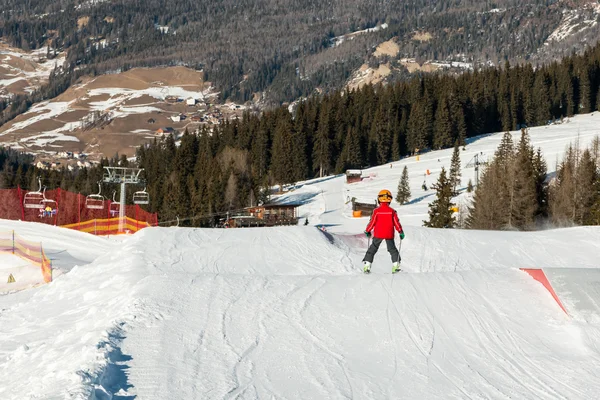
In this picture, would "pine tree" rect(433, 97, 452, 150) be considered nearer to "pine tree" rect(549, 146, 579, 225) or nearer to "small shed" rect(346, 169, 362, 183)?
"small shed" rect(346, 169, 362, 183)

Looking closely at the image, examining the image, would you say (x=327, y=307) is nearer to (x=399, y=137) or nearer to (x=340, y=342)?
(x=340, y=342)

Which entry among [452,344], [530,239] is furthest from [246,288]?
[530,239]

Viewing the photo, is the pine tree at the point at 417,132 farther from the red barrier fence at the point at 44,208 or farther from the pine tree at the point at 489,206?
the red barrier fence at the point at 44,208

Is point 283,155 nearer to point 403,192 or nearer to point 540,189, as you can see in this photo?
point 403,192

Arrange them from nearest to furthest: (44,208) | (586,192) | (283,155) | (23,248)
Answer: (23,248) → (44,208) → (586,192) → (283,155)

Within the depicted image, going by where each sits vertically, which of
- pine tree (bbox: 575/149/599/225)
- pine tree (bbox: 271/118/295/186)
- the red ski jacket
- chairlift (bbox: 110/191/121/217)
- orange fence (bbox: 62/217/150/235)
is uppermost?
pine tree (bbox: 271/118/295/186)

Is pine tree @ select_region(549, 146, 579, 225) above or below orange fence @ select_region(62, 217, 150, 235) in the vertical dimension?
above

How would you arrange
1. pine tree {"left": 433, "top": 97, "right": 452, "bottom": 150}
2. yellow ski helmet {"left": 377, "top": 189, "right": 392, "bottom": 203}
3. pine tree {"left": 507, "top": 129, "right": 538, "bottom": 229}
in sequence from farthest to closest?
1. pine tree {"left": 433, "top": 97, "right": 452, "bottom": 150}
2. pine tree {"left": 507, "top": 129, "right": 538, "bottom": 229}
3. yellow ski helmet {"left": 377, "top": 189, "right": 392, "bottom": 203}

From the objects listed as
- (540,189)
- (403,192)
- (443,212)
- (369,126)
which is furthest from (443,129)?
(443,212)

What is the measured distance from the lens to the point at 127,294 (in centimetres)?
1083

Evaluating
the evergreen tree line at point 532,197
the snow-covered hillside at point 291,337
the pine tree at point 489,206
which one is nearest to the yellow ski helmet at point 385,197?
the snow-covered hillside at point 291,337

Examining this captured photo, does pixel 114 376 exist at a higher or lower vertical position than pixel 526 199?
lower

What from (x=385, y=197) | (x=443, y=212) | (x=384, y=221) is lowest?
(x=384, y=221)

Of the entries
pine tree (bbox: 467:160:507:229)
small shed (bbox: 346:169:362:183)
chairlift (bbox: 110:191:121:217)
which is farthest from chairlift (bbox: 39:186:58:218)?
small shed (bbox: 346:169:362:183)
